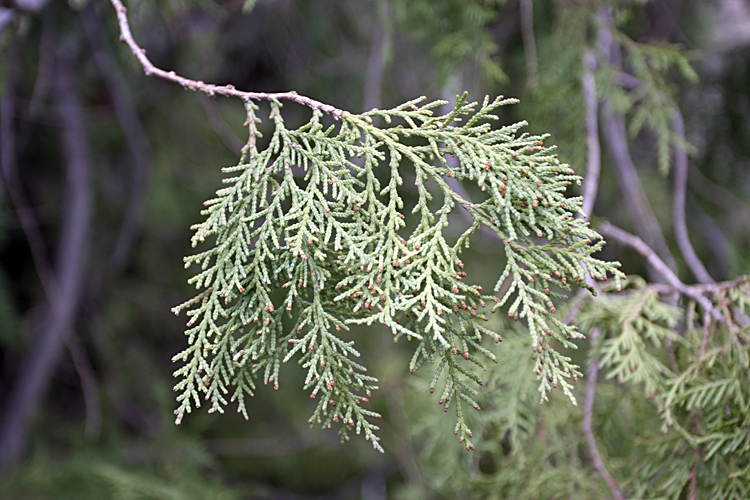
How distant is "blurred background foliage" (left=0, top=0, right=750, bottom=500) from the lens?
221 centimetres

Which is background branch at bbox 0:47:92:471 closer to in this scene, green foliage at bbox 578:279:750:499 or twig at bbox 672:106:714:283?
green foliage at bbox 578:279:750:499

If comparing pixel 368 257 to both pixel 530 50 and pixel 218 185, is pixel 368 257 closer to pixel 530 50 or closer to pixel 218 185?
pixel 530 50

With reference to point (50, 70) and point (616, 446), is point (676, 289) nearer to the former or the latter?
point (616, 446)

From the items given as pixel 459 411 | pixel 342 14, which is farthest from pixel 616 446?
pixel 342 14

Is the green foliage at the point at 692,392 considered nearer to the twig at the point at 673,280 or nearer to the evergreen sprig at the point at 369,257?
the twig at the point at 673,280

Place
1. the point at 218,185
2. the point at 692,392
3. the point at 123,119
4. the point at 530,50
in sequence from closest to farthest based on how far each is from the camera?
the point at 692,392 < the point at 530,50 < the point at 123,119 < the point at 218,185

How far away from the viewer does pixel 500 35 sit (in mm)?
3111

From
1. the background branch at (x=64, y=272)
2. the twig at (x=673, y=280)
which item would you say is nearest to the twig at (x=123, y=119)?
the background branch at (x=64, y=272)

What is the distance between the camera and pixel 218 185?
4.75m

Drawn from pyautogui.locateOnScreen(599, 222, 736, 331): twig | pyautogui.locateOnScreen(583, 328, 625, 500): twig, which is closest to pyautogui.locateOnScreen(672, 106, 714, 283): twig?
pyautogui.locateOnScreen(599, 222, 736, 331): twig

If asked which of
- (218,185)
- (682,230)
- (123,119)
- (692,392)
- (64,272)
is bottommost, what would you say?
(692,392)

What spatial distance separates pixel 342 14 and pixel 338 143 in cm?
307

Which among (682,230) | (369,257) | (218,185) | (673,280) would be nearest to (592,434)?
(673,280)

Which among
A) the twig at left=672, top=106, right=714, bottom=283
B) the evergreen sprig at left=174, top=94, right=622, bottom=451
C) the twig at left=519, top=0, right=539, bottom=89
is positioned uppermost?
the twig at left=519, top=0, right=539, bottom=89
